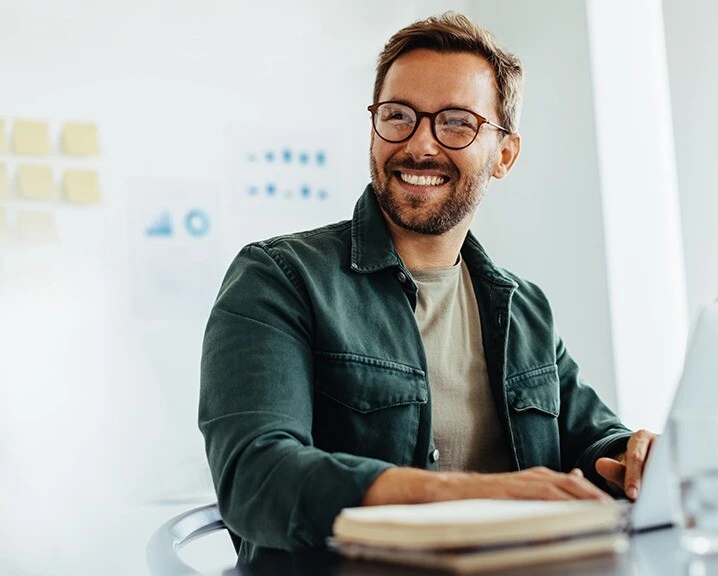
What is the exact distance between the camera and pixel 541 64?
3.02 meters

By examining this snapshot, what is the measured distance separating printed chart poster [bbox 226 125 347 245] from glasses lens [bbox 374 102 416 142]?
1.21 metres

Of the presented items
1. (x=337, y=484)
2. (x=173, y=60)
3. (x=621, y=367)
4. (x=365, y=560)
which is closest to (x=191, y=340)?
(x=173, y=60)

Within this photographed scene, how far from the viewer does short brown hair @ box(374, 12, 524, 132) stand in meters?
1.77

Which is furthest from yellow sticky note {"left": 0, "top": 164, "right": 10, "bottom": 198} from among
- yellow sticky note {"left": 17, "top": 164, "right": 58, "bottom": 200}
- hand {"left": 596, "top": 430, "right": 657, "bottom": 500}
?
hand {"left": 596, "top": 430, "right": 657, "bottom": 500}

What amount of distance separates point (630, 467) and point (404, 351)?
38cm

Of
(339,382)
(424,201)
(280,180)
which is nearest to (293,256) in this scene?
(339,382)

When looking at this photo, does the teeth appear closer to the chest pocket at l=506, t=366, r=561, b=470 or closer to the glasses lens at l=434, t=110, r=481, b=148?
the glasses lens at l=434, t=110, r=481, b=148

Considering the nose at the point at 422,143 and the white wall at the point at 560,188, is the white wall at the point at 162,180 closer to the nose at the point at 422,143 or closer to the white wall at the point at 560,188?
the white wall at the point at 560,188

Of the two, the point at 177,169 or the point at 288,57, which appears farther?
the point at 288,57

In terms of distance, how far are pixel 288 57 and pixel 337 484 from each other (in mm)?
A: 2189

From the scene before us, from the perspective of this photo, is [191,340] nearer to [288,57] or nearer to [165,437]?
[165,437]

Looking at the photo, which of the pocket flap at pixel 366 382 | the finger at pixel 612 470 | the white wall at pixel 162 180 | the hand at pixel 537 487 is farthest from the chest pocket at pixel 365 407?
the white wall at pixel 162 180

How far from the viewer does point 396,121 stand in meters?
1.70

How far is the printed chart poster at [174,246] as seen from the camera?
2.66 meters
